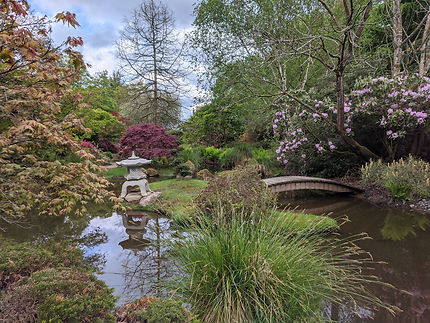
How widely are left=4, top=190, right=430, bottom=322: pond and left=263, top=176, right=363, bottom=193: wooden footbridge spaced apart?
0.44 meters

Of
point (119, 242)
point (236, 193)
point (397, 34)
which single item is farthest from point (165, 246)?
point (397, 34)

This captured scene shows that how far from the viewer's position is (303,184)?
22.0 ft

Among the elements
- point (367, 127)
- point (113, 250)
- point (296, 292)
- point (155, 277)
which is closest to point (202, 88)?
point (367, 127)

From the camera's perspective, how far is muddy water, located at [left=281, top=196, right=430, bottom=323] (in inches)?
102

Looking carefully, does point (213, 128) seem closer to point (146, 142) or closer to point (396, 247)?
point (146, 142)

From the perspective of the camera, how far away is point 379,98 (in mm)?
6848

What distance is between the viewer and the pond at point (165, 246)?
102 inches

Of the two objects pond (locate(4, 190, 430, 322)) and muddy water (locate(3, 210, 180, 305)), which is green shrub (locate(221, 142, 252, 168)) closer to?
pond (locate(4, 190, 430, 322))

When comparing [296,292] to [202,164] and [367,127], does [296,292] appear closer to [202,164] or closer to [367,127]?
[367,127]

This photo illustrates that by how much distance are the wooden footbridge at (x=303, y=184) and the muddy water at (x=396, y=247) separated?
0.33 m

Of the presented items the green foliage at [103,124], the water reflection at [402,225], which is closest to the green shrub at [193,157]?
the green foliage at [103,124]

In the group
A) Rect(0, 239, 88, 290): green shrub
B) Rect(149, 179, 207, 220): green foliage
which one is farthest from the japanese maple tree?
Rect(149, 179, 207, 220): green foliage

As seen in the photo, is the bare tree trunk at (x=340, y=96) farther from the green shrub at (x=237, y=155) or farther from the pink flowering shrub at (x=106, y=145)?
the pink flowering shrub at (x=106, y=145)

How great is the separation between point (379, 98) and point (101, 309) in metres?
7.67
